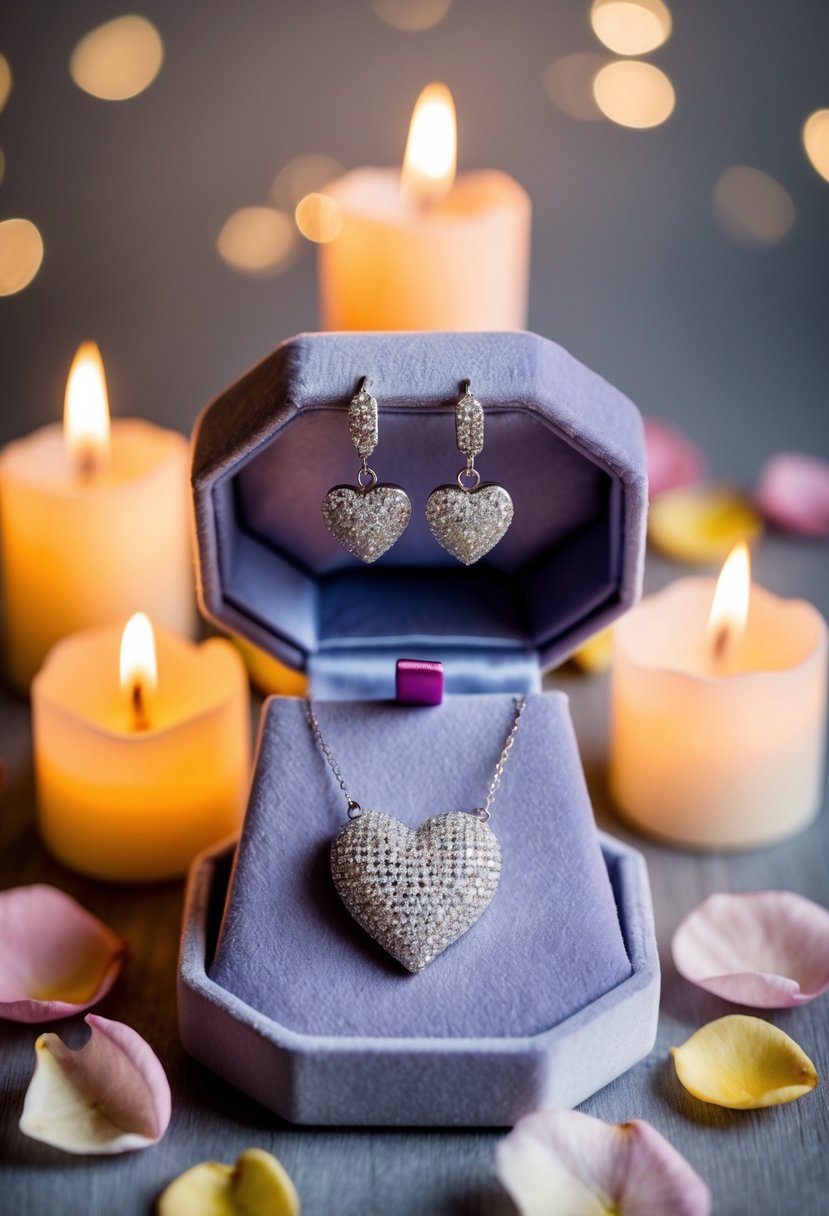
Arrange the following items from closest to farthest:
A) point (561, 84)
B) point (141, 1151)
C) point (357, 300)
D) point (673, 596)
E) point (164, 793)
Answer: point (141, 1151), point (164, 793), point (673, 596), point (357, 300), point (561, 84)

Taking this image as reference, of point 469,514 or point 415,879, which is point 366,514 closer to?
point 469,514

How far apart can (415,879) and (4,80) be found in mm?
962

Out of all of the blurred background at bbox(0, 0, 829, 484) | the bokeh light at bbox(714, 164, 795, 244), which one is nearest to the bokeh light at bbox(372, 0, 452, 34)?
the blurred background at bbox(0, 0, 829, 484)

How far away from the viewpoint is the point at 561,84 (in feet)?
4.94

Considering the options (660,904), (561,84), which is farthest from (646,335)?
(660,904)

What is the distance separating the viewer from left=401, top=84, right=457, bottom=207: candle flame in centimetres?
129

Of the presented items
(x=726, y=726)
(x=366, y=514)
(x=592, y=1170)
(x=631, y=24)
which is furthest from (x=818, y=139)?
(x=592, y=1170)

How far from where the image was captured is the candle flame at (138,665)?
104 cm

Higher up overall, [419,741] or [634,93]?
[634,93]

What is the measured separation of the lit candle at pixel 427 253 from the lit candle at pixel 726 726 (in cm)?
32

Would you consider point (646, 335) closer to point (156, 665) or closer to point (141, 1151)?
point (156, 665)

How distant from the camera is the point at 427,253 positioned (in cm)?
126

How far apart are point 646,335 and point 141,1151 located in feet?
3.32

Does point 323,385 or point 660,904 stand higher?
point 323,385
